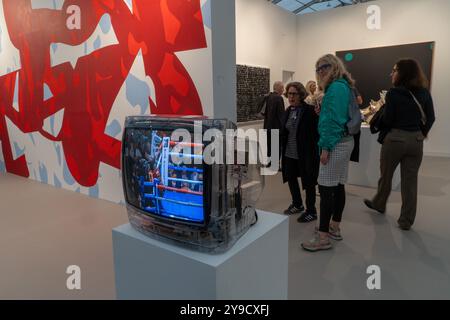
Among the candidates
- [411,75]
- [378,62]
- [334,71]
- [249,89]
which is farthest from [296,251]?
[378,62]

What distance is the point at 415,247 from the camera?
2.53 meters

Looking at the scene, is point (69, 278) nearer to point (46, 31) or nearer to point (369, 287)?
point (369, 287)

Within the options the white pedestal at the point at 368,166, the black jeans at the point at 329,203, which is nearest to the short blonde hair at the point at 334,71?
the black jeans at the point at 329,203

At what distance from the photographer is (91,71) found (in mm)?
3562

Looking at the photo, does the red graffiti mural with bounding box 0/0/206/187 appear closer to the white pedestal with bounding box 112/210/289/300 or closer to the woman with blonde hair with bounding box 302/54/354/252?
the woman with blonde hair with bounding box 302/54/354/252

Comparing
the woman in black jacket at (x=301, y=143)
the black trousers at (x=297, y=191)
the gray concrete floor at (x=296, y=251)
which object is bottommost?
the gray concrete floor at (x=296, y=251)

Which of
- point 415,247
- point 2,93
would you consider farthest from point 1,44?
point 415,247

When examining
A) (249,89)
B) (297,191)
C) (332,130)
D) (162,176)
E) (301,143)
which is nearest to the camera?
(162,176)

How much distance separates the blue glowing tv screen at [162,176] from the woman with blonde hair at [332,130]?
1.36 metres

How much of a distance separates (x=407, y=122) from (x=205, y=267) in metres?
2.31

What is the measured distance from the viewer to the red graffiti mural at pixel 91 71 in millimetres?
2746

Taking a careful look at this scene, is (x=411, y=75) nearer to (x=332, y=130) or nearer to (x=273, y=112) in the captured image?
(x=332, y=130)

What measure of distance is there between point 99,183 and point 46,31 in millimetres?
2027

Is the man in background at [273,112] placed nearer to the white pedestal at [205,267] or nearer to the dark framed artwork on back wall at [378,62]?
the dark framed artwork on back wall at [378,62]
